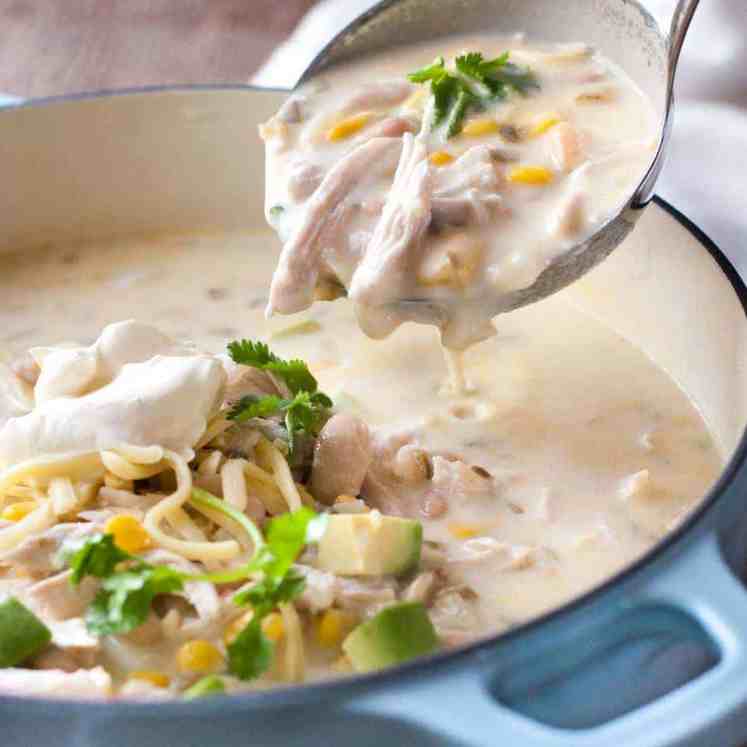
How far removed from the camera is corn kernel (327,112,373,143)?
2.63m

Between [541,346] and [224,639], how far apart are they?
1.20 m

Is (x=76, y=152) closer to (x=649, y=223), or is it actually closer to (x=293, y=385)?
(x=293, y=385)

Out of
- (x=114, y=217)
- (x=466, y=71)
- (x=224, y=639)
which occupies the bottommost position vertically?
(x=114, y=217)

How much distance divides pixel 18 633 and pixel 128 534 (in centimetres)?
24

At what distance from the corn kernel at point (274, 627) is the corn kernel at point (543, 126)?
105 centimetres

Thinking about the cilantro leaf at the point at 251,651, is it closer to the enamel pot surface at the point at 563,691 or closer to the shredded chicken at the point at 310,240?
the enamel pot surface at the point at 563,691

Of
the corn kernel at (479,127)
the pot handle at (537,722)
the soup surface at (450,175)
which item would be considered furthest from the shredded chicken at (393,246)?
the pot handle at (537,722)

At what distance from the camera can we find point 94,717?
1573 mm

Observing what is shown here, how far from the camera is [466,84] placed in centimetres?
263

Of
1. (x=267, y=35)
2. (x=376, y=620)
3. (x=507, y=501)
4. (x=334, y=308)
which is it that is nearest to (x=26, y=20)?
(x=267, y=35)

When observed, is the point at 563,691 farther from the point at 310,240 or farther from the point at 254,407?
the point at 310,240

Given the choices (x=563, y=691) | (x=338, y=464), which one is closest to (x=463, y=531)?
(x=338, y=464)

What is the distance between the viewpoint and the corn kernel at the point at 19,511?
229cm

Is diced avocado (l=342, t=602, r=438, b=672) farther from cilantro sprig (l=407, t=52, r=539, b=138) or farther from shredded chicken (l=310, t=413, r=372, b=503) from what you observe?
cilantro sprig (l=407, t=52, r=539, b=138)
